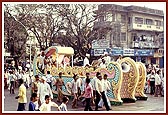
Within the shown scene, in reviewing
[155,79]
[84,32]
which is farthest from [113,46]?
[155,79]

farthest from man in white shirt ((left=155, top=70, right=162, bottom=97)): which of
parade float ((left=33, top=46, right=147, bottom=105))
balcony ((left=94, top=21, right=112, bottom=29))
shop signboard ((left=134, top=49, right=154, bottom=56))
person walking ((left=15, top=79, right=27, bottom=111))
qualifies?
person walking ((left=15, top=79, right=27, bottom=111))

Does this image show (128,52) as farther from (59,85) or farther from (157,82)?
(59,85)

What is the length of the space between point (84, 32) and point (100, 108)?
4852 millimetres

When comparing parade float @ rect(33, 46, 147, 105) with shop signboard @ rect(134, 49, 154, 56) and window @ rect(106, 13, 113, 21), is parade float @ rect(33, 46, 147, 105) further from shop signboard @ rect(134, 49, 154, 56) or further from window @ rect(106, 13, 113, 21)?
window @ rect(106, 13, 113, 21)

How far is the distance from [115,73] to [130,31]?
221 inches

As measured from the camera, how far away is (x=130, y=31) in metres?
16.4

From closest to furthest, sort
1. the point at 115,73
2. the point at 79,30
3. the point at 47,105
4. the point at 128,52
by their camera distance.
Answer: the point at 47,105
the point at 115,73
the point at 128,52
the point at 79,30

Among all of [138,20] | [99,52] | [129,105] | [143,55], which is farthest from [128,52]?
[138,20]

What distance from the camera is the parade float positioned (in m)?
11.1

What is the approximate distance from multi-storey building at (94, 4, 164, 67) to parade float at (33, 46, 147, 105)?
1.39 metres

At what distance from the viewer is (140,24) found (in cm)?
1669

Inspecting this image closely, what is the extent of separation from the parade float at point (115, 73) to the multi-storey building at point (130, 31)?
1392mm

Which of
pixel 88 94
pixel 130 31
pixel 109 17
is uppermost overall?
pixel 109 17

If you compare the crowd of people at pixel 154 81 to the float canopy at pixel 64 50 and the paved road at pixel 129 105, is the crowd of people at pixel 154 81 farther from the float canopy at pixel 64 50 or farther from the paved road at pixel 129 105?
the float canopy at pixel 64 50
